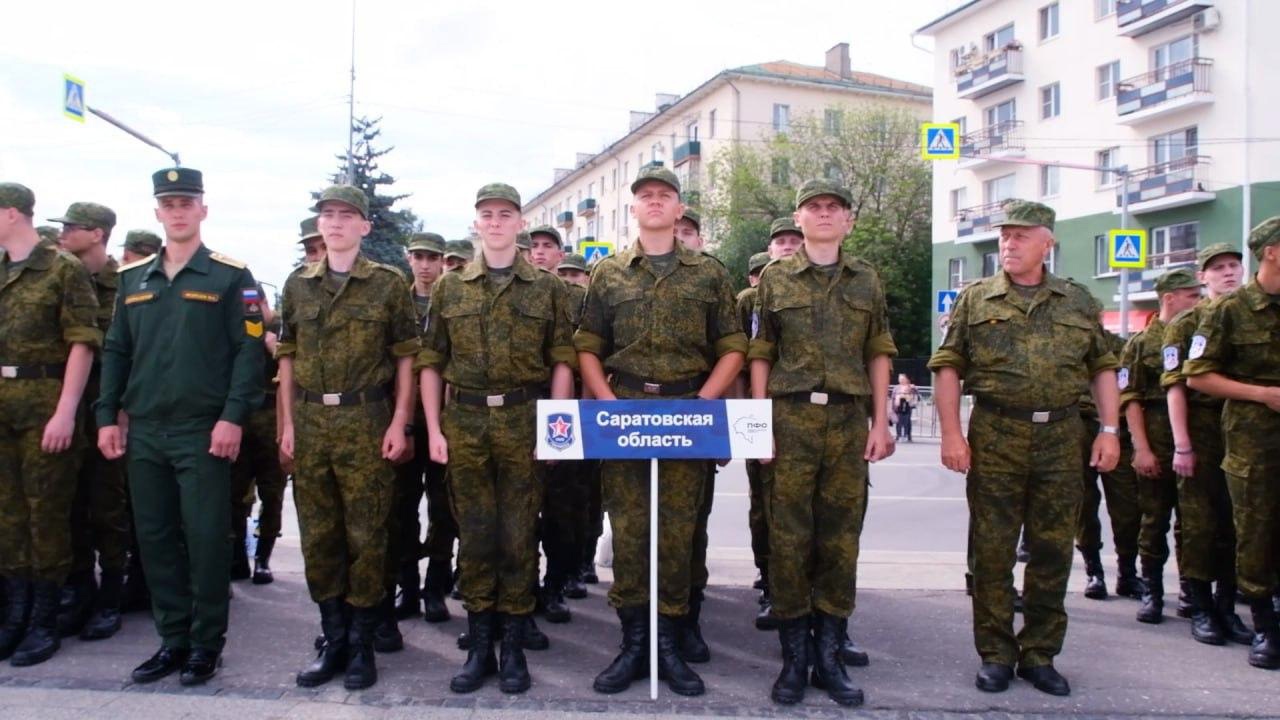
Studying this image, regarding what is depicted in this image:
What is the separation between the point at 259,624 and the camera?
5.67m

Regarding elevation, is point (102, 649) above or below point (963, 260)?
below

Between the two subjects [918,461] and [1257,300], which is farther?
[918,461]

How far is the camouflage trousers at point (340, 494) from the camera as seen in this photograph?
4609 millimetres

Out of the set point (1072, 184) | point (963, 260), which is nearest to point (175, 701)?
point (1072, 184)

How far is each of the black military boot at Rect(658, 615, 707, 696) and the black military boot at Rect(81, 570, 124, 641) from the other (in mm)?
3144

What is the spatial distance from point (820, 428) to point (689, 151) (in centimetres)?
4667

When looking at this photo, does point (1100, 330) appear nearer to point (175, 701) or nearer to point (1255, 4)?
point (175, 701)

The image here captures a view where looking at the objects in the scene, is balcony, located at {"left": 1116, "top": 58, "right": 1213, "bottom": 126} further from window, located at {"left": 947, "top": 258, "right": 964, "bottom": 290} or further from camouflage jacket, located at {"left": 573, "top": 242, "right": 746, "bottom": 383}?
camouflage jacket, located at {"left": 573, "top": 242, "right": 746, "bottom": 383}

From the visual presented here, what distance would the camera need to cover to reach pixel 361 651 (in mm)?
4609

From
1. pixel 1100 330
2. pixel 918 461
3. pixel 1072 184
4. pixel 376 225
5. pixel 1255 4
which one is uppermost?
pixel 1255 4

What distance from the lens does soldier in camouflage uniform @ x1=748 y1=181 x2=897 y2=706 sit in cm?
455

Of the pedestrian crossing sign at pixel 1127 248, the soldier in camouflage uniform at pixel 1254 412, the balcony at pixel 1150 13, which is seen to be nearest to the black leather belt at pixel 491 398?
the soldier in camouflage uniform at pixel 1254 412

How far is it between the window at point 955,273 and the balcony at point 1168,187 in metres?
8.09

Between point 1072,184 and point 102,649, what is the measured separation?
1289 inches
